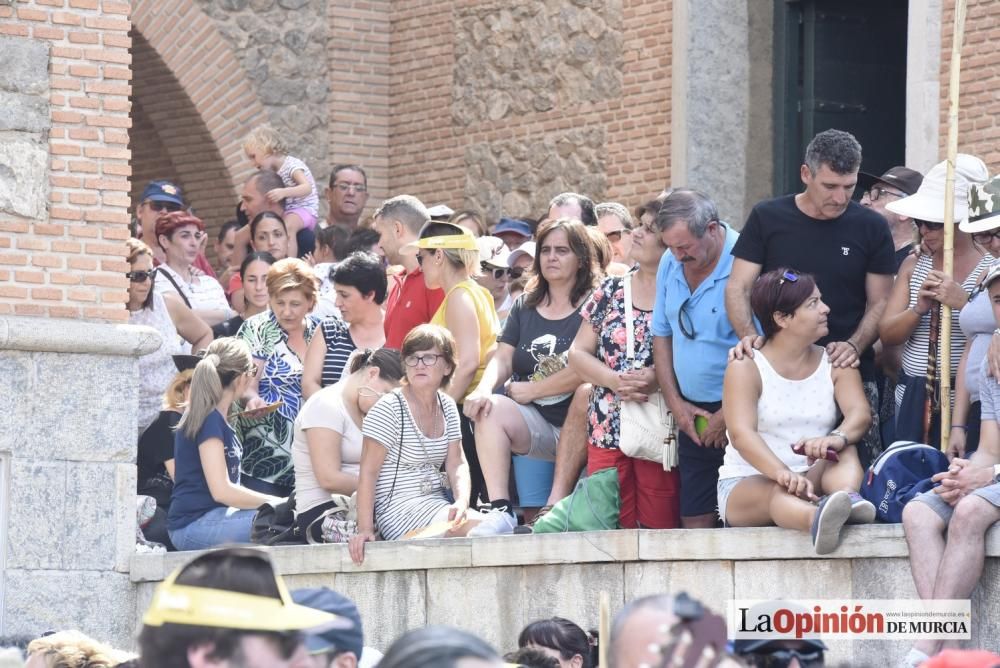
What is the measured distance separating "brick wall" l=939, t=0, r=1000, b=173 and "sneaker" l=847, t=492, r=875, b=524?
5.95 m

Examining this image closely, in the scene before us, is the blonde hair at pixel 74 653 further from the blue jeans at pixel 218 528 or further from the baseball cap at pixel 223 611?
the blue jeans at pixel 218 528

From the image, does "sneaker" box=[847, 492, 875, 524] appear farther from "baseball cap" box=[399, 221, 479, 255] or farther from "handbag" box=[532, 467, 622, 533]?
"baseball cap" box=[399, 221, 479, 255]

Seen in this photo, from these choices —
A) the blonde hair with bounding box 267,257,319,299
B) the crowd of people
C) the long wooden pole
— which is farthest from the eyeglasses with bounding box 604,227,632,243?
the long wooden pole

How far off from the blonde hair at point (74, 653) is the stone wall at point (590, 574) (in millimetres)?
2539

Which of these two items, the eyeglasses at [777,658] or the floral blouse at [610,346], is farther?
the floral blouse at [610,346]

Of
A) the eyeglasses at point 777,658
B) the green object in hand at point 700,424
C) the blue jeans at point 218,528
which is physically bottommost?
the blue jeans at point 218,528

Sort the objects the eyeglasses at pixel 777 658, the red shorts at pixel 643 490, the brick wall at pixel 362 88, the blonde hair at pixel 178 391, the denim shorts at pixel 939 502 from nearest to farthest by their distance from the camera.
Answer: the eyeglasses at pixel 777 658, the denim shorts at pixel 939 502, the red shorts at pixel 643 490, the blonde hair at pixel 178 391, the brick wall at pixel 362 88

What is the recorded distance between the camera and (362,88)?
18031 millimetres

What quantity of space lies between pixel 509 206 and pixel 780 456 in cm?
925

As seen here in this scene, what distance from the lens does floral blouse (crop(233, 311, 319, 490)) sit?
1031cm

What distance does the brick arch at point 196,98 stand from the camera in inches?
682

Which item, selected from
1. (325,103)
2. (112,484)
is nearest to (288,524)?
(112,484)

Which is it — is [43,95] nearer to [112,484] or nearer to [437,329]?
[112,484]

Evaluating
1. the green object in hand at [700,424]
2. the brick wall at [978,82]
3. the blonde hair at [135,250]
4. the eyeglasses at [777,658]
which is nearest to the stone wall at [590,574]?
the green object in hand at [700,424]
